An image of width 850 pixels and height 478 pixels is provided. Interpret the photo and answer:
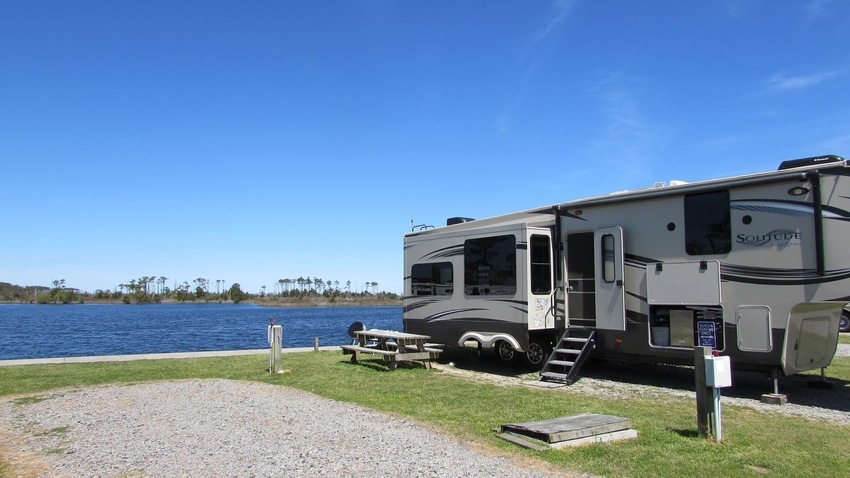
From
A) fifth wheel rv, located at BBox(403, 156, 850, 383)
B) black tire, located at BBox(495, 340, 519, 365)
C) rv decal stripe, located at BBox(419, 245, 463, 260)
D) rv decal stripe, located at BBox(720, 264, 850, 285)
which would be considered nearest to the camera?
rv decal stripe, located at BBox(720, 264, 850, 285)

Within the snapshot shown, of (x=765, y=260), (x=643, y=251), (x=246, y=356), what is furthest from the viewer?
(x=246, y=356)

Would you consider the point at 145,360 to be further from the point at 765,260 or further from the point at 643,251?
the point at 765,260

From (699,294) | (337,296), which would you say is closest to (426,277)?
(699,294)

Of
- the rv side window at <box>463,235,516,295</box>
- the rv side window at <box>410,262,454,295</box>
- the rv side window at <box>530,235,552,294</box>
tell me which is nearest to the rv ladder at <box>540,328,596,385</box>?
the rv side window at <box>530,235,552,294</box>

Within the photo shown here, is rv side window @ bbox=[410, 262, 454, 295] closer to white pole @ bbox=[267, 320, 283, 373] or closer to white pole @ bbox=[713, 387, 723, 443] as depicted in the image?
white pole @ bbox=[267, 320, 283, 373]

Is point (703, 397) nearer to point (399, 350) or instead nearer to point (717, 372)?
point (717, 372)

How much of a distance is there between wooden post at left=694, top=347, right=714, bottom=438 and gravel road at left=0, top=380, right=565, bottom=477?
2011mm

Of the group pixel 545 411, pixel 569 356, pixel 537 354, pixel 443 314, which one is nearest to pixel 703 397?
pixel 545 411

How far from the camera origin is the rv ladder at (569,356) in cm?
967

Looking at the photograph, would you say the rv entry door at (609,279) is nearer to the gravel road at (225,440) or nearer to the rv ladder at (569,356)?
the rv ladder at (569,356)

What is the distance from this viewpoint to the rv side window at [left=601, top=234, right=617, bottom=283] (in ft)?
32.3

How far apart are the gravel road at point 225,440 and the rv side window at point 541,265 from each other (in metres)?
4.58

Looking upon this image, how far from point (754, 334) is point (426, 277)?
666 centimetres

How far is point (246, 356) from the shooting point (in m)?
14.1
